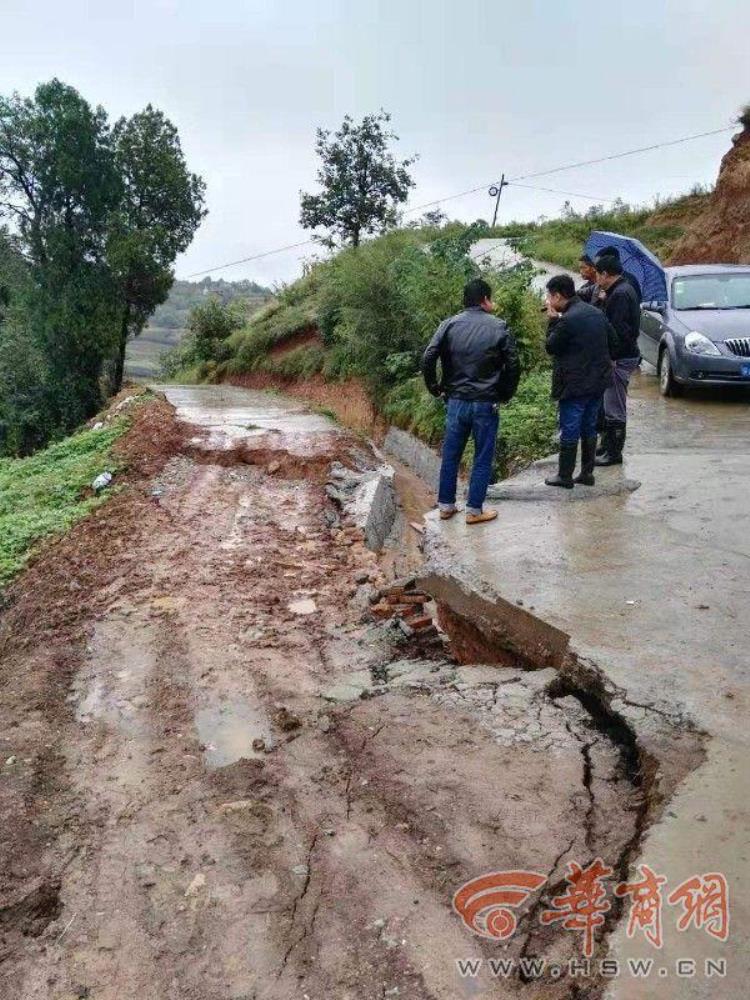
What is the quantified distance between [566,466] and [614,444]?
3.34 ft

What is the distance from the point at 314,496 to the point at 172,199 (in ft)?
60.6

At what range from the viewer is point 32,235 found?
2294 cm

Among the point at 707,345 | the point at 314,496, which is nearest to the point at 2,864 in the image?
the point at 314,496

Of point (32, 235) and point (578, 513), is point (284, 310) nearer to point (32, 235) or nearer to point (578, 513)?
point (32, 235)

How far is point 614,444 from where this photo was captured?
7.15m

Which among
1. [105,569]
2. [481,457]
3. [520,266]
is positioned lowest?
[105,569]

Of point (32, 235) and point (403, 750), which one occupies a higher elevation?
point (32, 235)

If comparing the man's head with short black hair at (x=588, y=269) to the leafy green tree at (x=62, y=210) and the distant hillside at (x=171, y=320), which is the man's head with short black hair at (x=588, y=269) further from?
the distant hillside at (x=171, y=320)

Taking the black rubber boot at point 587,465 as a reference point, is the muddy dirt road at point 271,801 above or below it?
below

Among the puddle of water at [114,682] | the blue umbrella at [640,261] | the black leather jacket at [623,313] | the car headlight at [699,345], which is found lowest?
the puddle of water at [114,682]

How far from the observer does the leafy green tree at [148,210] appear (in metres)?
23.4

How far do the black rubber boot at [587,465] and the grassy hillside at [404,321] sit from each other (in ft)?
7.00

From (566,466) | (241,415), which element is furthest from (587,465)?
(241,415)

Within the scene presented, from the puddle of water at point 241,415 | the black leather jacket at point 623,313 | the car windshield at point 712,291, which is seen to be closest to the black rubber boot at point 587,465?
the black leather jacket at point 623,313
